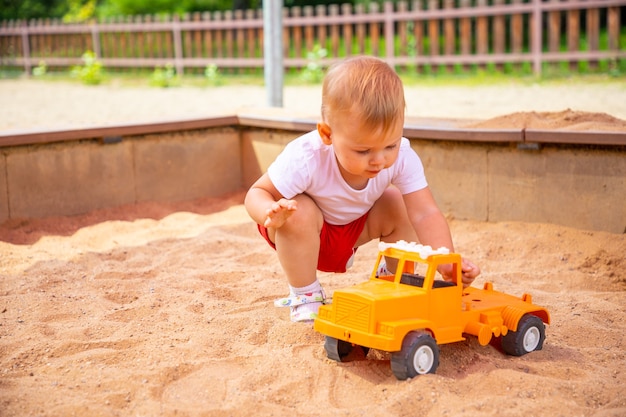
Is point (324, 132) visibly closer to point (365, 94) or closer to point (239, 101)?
point (365, 94)

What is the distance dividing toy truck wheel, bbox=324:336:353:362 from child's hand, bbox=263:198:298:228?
396 millimetres

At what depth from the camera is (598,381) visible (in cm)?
223

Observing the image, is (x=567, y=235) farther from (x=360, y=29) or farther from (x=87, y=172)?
(x=360, y=29)

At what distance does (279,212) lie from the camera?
2412mm

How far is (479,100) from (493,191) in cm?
465

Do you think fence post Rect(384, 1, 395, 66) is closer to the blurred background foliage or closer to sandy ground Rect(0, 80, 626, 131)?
sandy ground Rect(0, 80, 626, 131)

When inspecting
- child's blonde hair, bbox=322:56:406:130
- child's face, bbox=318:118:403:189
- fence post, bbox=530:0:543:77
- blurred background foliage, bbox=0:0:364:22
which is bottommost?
child's face, bbox=318:118:403:189

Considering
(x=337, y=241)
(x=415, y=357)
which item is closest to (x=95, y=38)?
(x=337, y=241)

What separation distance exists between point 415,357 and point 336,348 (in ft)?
0.95

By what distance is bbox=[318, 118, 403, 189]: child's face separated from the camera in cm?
237

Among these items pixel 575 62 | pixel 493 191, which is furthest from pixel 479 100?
pixel 493 191

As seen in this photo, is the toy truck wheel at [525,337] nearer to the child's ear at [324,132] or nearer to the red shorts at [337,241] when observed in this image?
the red shorts at [337,241]

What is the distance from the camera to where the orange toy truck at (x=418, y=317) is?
2.18m

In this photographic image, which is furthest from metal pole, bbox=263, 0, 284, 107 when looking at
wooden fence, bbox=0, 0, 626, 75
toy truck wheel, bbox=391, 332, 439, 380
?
wooden fence, bbox=0, 0, 626, 75
